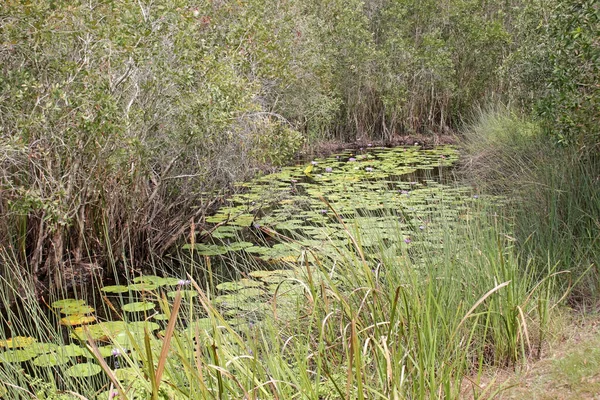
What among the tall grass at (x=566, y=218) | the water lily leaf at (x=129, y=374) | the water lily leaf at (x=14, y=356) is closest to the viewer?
the water lily leaf at (x=129, y=374)

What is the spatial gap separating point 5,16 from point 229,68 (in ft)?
9.28

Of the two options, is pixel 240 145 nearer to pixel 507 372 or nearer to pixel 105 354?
pixel 105 354

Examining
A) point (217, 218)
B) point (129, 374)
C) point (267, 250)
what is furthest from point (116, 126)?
point (217, 218)

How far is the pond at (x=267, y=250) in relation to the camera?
2.94 metres

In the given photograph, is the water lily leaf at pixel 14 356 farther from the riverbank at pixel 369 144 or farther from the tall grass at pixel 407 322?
the riverbank at pixel 369 144

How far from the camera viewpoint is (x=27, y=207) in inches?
175

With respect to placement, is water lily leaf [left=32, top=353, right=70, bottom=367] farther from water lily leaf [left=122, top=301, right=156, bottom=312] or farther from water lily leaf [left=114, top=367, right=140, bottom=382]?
water lily leaf [left=122, top=301, right=156, bottom=312]

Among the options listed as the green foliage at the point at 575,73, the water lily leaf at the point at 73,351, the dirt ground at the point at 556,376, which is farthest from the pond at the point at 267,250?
the green foliage at the point at 575,73

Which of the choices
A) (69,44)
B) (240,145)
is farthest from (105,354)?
(240,145)

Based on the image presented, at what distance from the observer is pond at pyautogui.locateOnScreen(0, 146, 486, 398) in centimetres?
294

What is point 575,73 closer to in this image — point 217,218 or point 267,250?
point 267,250

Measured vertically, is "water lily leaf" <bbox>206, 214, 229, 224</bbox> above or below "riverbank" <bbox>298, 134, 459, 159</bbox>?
below

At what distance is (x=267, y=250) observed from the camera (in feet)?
20.0

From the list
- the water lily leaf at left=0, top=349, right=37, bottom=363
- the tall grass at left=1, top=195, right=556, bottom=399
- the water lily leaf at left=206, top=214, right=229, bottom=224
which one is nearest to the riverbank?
the water lily leaf at left=206, top=214, right=229, bottom=224
